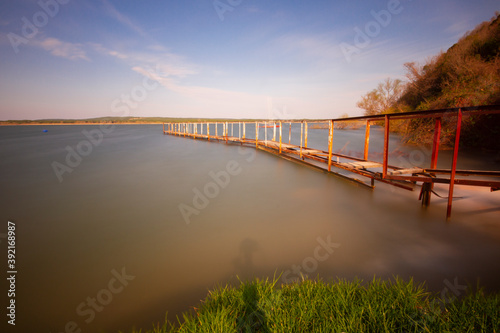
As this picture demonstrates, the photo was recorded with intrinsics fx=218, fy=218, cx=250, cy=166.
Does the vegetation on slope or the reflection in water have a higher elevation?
the vegetation on slope

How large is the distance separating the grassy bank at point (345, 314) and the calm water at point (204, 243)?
110 centimetres

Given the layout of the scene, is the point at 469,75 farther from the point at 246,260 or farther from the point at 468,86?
the point at 246,260

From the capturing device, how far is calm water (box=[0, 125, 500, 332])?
304cm

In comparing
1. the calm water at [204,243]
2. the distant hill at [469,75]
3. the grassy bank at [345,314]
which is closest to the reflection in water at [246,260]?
the calm water at [204,243]

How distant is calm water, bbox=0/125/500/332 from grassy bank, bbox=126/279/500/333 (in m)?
1.10

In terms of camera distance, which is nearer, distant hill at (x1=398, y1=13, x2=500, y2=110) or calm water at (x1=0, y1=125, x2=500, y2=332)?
calm water at (x1=0, y1=125, x2=500, y2=332)

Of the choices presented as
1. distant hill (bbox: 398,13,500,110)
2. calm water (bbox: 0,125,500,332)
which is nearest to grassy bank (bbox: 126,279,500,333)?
calm water (bbox: 0,125,500,332)

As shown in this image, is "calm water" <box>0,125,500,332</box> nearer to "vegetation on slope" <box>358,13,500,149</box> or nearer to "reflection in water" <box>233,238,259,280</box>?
"reflection in water" <box>233,238,259,280</box>

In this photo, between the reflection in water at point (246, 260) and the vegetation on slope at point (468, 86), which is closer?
the reflection in water at point (246, 260)

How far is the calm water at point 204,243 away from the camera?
304cm

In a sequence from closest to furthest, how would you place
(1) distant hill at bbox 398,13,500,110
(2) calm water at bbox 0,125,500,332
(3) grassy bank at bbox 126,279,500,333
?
(3) grassy bank at bbox 126,279,500,333, (2) calm water at bbox 0,125,500,332, (1) distant hill at bbox 398,13,500,110

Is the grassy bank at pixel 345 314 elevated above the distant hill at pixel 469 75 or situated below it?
below

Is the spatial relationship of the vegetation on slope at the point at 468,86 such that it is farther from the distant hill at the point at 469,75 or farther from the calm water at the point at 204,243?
the calm water at the point at 204,243

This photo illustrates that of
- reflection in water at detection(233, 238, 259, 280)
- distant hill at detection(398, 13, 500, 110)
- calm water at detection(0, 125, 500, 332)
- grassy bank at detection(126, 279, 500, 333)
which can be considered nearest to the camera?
grassy bank at detection(126, 279, 500, 333)
